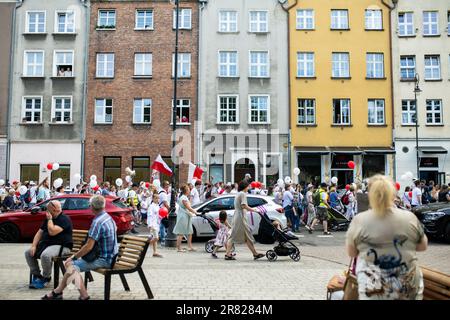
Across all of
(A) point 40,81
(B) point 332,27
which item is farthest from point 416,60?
(A) point 40,81

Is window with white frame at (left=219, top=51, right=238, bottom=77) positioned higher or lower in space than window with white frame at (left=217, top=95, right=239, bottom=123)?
higher

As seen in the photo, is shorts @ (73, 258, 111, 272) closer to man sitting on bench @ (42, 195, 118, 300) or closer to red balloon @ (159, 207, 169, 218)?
man sitting on bench @ (42, 195, 118, 300)

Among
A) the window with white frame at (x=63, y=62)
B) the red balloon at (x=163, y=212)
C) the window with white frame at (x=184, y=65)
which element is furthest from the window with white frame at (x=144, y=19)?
the red balloon at (x=163, y=212)

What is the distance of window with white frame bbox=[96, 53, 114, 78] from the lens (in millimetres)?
31266

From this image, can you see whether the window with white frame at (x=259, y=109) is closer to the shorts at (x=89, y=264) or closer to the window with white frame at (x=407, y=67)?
the window with white frame at (x=407, y=67)

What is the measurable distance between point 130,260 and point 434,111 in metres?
29.7

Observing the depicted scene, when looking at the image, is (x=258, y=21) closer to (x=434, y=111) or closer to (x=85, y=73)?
(x=85, y=73)

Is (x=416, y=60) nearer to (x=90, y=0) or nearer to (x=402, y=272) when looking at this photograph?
(x=90, y=0)

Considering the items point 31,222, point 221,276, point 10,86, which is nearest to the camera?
point 221,276

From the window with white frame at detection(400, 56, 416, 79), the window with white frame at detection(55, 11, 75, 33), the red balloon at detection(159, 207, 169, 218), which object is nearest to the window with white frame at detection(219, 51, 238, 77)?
the window with white frame at detection(55, 11, 75, 33)

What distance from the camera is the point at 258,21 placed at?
1241 inches

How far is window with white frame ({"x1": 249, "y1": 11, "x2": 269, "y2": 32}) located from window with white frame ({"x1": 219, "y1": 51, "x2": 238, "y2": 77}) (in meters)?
2.35

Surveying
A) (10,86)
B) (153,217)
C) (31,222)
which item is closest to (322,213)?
(153,217)

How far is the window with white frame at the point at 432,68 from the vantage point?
3162cm
